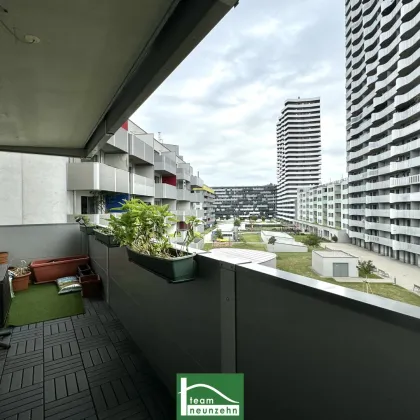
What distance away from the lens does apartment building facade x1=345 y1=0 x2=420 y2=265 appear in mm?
1403

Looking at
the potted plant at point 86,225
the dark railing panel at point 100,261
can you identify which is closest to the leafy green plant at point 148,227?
the dark railing panel at point 100,261

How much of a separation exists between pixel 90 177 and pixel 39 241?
109 inches

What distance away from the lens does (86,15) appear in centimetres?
132

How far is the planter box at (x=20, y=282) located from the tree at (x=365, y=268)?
4756 mm

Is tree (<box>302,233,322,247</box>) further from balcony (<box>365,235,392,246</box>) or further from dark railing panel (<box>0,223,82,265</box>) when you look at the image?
dark railing panel (<box>0,223,82,265</box>)

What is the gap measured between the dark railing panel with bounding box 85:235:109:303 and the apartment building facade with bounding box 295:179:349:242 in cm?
269

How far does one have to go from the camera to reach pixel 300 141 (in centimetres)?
319

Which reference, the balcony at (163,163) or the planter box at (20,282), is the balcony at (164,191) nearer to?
the balcony at (163,163)

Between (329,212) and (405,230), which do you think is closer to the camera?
(405,230)

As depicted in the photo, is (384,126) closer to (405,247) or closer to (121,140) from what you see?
(405,247)

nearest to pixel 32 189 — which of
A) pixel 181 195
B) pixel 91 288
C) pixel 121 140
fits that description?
pixel 91 288

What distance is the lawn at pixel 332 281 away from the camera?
82 centimetres

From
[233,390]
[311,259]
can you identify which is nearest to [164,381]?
[233,390]

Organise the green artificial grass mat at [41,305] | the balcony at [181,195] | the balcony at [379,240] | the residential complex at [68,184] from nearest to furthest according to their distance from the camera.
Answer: the balcony at [379,240], the green artificial grass mat at [41,305], the residential complex at [68,184], the balcony at [181,195]
